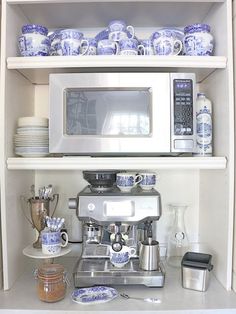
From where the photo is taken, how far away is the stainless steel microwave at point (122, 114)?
0.90 metres

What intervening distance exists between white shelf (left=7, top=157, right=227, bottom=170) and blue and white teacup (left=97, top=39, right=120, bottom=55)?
0.33m

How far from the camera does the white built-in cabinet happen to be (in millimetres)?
918

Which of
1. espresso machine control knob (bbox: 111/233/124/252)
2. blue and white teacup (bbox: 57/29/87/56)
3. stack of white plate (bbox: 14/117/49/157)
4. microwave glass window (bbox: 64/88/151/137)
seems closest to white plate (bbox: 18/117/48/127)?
stack of white plate (bbox: 14/117/49/157)

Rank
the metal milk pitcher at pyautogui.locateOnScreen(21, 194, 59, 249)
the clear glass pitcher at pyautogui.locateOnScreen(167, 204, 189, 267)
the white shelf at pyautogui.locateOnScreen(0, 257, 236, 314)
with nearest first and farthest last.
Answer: the white shelf at pyautogui.locateOnScreen(0, 257, 236, 314) < the metal milk pitcher at pyautogui.locateOnScreen(21, 194, 59, 249) < the clear glass pitcher at pyautogui.locateOnScreen(167, 204, 189, 267)

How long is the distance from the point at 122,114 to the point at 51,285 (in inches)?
21.1

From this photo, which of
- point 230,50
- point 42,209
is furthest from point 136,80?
point 42,209

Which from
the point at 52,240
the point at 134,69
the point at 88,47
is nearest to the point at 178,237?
the point at 52,240

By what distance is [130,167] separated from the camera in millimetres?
917

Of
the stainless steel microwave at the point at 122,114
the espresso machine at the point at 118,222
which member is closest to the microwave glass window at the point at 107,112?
→ the stainless steel microwave at the point at 122,114

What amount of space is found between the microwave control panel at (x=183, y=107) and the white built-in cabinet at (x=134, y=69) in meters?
0.07

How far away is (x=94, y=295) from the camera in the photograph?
2.96 feet

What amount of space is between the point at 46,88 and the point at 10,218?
1.84ft

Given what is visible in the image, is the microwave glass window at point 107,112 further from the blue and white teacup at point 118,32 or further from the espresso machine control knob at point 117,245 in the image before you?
the espresso machine control knob at point 117,245

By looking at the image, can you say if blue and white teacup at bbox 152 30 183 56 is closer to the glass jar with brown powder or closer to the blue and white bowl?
the blue and white bowl
